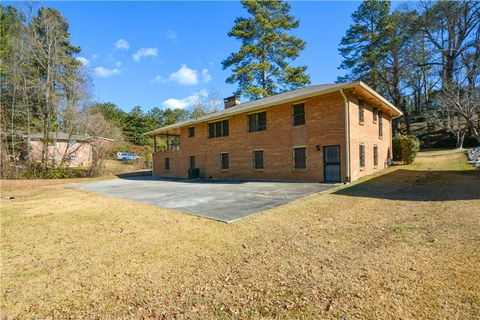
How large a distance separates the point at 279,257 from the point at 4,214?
9.14m

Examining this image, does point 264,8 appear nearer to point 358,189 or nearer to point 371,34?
point 371,34

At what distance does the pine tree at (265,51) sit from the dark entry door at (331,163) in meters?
18.6

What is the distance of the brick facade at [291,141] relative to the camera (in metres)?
13.2

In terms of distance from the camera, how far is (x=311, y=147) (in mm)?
14000

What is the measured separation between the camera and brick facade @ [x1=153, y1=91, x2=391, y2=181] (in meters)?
13.2

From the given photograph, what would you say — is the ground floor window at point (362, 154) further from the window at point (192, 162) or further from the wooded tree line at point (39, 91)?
the wooded tree line at point (39, 91)

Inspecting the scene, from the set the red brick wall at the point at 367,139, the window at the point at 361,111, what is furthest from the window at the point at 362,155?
the window at the point at 361,111

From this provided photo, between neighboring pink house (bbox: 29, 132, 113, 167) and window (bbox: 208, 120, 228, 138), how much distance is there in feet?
36.9

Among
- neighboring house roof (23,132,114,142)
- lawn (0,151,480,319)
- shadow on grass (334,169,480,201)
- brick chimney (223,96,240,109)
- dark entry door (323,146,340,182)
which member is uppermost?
brick chimney (223,96,240,109)

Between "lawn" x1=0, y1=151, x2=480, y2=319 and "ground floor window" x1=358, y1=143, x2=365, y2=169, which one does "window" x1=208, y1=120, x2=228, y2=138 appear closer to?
"ground floor window" x1=358, y1=143, x2=365, y2=169

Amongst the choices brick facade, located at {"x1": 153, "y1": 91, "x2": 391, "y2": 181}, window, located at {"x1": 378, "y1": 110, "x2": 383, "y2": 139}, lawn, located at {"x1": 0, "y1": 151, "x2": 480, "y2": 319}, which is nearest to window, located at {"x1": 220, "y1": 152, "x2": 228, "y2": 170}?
brick facade, located at {"x1": 153, "y1": 91, "x2": 391, "y2": 181}

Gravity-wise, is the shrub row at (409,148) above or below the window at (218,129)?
below

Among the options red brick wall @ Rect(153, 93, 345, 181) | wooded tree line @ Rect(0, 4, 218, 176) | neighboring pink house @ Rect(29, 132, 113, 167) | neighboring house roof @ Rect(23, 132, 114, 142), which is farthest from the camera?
neighboring house roof @ Rect(23, 132, 114, 142)

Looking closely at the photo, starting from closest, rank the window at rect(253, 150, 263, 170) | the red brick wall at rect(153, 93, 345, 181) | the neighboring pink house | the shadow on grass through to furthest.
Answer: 1. the shadow on grass
2. the red brick wall at rect(153, 93, 345, 181)
3. the window at rect(253, 150, 263, 170)
4. the neighboring pink house
